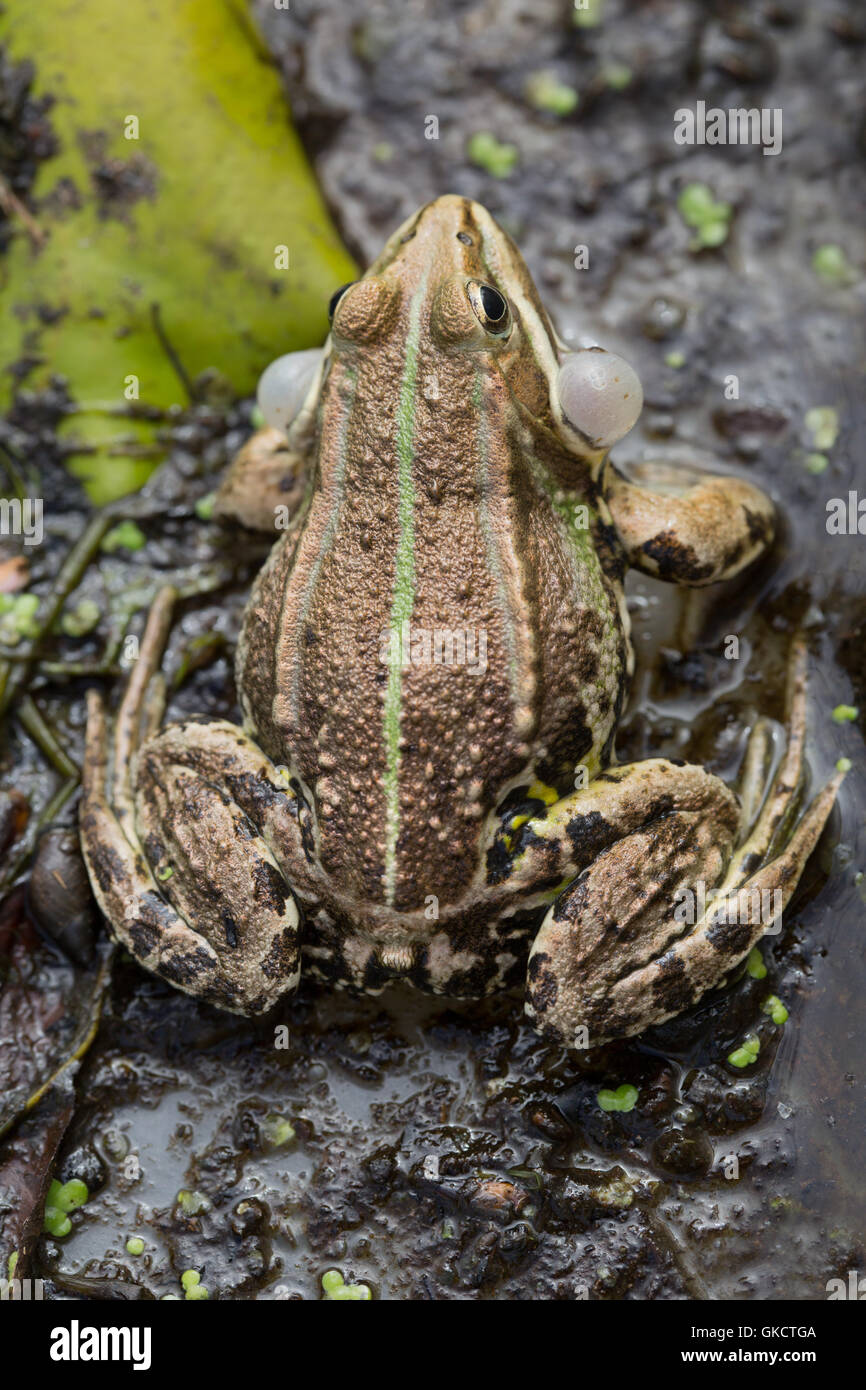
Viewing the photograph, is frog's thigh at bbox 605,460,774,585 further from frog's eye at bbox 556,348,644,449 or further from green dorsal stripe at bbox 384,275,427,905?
green dorsal stripe at bbox 384,275,427,905

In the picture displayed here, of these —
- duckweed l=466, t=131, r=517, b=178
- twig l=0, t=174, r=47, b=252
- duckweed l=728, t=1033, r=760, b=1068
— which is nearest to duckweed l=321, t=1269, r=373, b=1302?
duckweed l=728, t=1033, r=760, b=1068

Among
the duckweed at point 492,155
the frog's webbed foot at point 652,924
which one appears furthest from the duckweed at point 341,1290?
the duckweed at point 492,155

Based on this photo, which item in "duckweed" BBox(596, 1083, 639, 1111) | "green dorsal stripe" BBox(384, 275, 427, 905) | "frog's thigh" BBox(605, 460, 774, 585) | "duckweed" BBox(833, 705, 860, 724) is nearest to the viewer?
"green dorsal stripe" BBox(384, 275, 427, 905)

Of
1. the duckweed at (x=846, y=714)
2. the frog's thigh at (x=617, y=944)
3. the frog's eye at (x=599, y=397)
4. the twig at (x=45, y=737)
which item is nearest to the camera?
the frog's thigh at (x=617, y=944)

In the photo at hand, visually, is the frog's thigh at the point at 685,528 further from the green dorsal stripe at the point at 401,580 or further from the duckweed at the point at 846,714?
the green dorsal stripe at the point at 401,580

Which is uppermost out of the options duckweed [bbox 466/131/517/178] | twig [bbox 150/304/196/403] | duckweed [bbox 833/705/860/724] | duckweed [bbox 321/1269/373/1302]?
duckweed [bbox 466/131/517/178]

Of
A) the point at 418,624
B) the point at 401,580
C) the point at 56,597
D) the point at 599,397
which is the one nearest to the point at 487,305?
the point at 599,397

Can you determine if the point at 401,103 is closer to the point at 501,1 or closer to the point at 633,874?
the point at 501,1
